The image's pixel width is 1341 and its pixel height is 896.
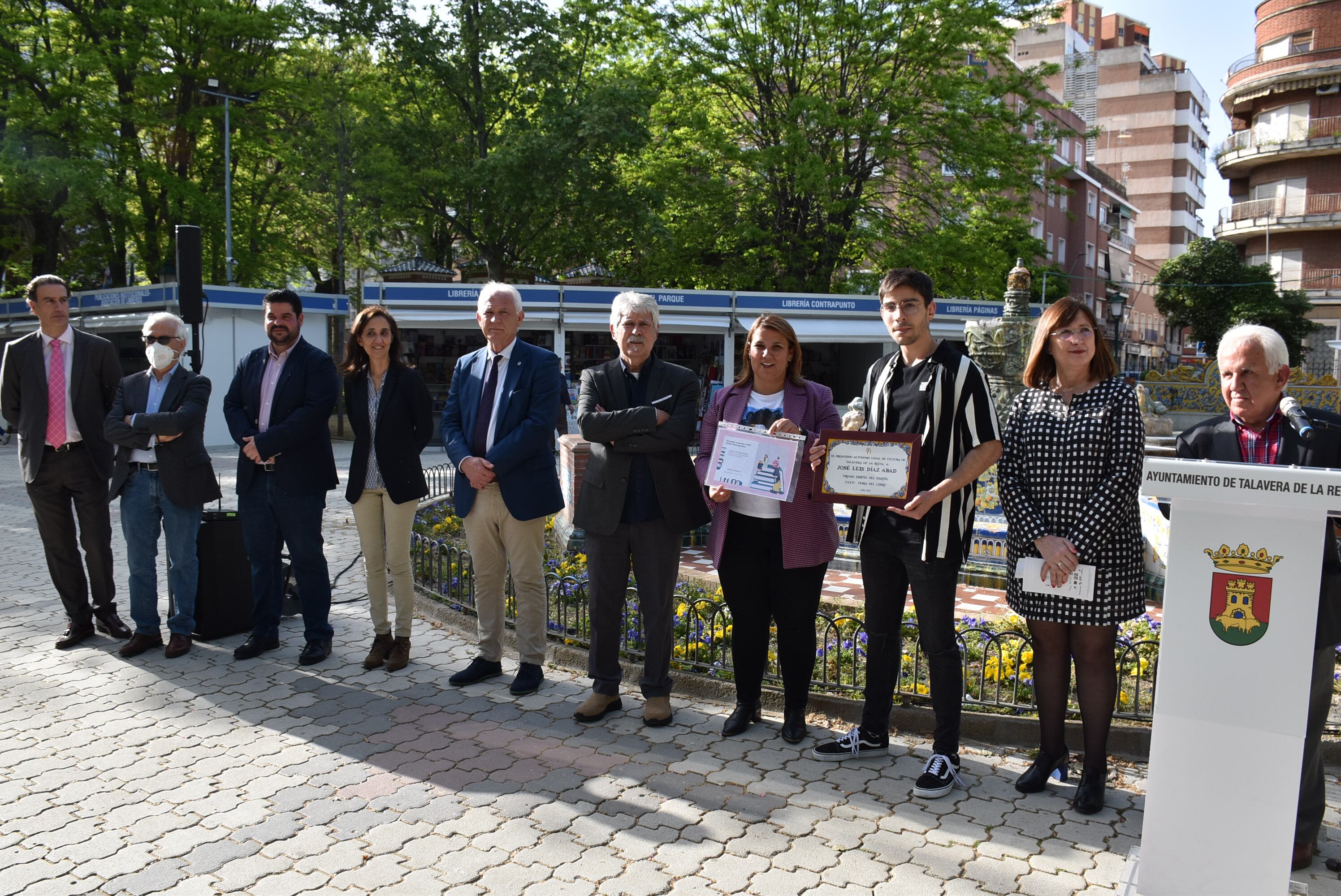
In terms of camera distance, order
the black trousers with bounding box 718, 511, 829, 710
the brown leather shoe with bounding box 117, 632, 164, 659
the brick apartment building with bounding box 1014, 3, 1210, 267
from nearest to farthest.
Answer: the black trousers with bounding box 718, 511, 829, 710 → the brown leather shoe with bounding box 117, 632, 164, 659 → the brick apartment building with bounding box 1014, 3, 1210, 267

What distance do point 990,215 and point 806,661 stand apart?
21.8 m

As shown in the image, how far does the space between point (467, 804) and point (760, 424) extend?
Answer: 2.08 meters

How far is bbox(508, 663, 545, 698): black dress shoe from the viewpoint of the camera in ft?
17.4

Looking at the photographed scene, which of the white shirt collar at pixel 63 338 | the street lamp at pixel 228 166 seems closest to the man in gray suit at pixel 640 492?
the white shirt collar at pixel 63 338

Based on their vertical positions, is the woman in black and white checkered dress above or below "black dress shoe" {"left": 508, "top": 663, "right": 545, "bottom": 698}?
above

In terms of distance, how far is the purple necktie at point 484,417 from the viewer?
17.5 feet

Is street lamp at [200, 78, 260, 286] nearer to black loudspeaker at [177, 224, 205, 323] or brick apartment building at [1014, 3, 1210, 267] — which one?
black loudspeaker at [177, 224, 205, 323]

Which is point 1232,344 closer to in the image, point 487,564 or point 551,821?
point 551,821

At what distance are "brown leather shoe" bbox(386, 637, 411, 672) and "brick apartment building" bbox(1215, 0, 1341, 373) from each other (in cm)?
4329

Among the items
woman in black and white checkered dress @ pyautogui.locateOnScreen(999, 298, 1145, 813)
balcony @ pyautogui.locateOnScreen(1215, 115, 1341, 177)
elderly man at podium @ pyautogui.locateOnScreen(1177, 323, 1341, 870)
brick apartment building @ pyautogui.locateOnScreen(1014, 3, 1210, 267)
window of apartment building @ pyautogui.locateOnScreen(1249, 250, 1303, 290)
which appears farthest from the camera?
brick apartment building @ pyautogui.locateOnScreen(1014, 3, 1210, 267)

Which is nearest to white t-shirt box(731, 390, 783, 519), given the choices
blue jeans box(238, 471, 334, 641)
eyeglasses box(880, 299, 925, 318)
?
eyeglasses box(880, 299, 925, 318)

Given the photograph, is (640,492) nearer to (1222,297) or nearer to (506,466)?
(506,466)

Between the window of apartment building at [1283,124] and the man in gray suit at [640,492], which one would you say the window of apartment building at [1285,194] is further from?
the man in gray suit at [640,492]

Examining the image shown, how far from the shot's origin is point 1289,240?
4262 centimetres
